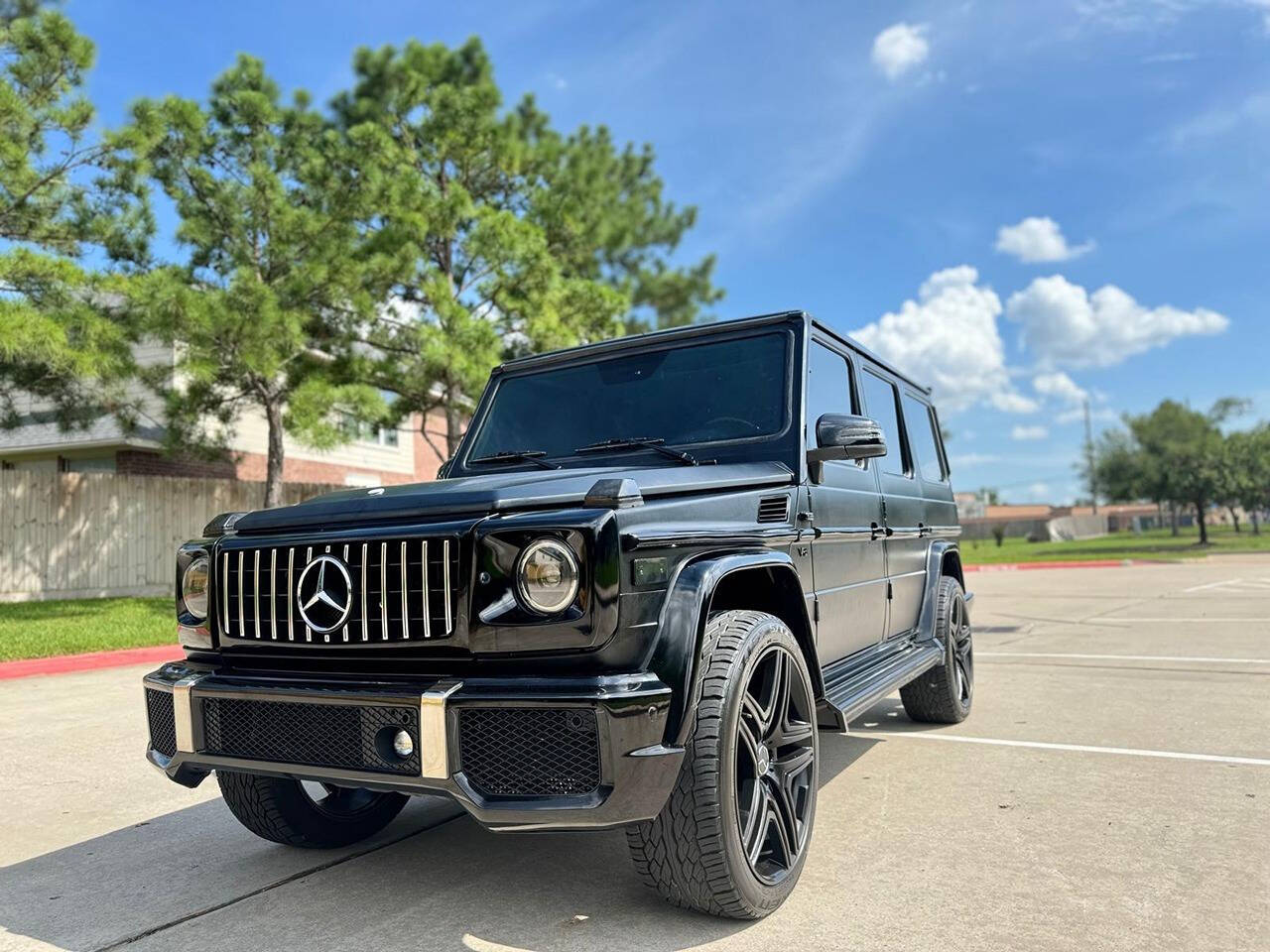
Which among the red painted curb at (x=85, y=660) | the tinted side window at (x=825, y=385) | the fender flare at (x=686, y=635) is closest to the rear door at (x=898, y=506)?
the tinted side window at (x=825, y=385)

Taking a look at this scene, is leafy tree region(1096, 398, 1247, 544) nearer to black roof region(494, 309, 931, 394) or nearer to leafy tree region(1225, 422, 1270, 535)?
leafy tree region(1225, 422, 1270, 535)

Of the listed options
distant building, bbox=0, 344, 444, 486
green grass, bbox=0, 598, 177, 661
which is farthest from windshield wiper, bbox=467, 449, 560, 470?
distant building, bbox=0, 344, 444, 486

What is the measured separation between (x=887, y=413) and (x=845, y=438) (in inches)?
69.8

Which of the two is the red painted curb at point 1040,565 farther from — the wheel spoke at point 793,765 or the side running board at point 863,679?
the wheel spoke at point 793,765

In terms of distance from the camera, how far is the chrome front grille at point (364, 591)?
270 centimetres

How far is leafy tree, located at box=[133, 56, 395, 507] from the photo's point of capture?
13508 mm

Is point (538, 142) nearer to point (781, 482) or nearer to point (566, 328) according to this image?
point (566, 328)

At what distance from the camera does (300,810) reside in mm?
3697

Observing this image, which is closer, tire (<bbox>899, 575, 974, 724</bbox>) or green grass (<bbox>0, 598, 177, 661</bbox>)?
tire (<bbox>899, 575, 974, 724</bbox>)

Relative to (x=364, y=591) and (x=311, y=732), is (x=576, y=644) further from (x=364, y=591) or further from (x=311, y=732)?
(x=311, y=732)

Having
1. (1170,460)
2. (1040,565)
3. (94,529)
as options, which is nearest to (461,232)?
(94,529)

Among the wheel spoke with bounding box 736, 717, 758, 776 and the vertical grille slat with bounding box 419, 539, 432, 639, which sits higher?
the vertical grille slat with bounding box 419, 539, 432, 639

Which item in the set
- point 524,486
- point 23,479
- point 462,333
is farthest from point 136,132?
point 524,486

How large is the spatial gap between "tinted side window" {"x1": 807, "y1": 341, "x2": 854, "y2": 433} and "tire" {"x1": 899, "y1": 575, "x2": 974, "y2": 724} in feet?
5.54
